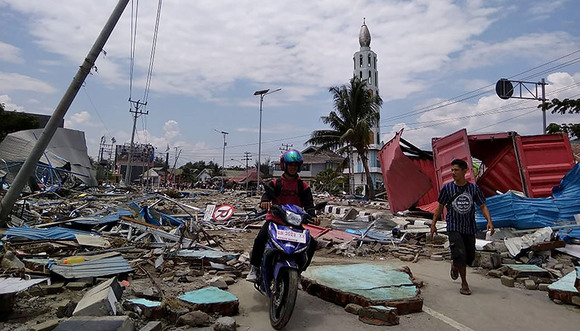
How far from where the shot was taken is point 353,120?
2655 cm

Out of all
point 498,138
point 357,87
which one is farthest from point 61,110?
point 357,87

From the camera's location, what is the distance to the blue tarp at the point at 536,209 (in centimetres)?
708

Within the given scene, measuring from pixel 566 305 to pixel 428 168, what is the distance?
878 centimetres

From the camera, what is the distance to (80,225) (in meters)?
7.84

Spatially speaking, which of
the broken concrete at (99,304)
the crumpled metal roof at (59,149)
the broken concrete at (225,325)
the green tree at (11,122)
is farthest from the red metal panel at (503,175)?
the green tree at (11,122)

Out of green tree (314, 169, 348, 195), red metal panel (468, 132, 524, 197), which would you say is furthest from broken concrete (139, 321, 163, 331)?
green tree (314, 169, 348, 195)

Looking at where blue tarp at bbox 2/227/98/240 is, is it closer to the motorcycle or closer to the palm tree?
the motorcycle

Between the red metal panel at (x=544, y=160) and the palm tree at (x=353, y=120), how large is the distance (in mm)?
16515

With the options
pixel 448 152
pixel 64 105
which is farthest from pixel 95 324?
pixel 448 152

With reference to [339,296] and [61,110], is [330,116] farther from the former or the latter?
[339,296]

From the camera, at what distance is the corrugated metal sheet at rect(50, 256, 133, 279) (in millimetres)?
4379

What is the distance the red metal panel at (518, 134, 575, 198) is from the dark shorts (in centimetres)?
530

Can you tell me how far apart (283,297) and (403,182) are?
9.07m

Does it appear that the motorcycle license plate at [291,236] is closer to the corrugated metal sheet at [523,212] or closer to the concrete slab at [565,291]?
the concrete slab at [565,291]
